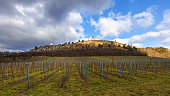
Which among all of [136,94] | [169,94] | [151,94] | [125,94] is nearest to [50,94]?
[125,94]

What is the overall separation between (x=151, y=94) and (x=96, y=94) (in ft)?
18.0

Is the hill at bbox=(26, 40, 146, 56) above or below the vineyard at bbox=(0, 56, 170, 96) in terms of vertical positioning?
Answer: above

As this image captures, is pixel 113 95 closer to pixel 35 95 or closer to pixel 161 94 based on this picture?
pixel 161 94

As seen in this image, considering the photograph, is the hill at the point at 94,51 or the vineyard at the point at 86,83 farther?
the hill at the point at 94,51

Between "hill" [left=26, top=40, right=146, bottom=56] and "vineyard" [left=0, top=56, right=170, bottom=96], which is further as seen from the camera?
"hill" [left=26, top=40, right=146, bottom=56]

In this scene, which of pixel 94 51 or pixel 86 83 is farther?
pixel 94 51

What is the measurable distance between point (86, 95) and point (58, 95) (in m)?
2.89

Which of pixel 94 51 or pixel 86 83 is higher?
pixel 94 51

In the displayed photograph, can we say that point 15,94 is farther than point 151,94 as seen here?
Yes

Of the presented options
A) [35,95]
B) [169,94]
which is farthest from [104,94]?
[35,95]

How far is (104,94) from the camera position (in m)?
9.68

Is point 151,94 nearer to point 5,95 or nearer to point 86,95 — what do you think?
point 86,95

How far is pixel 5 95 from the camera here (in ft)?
33.3

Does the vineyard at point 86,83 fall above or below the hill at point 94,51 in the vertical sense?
below
